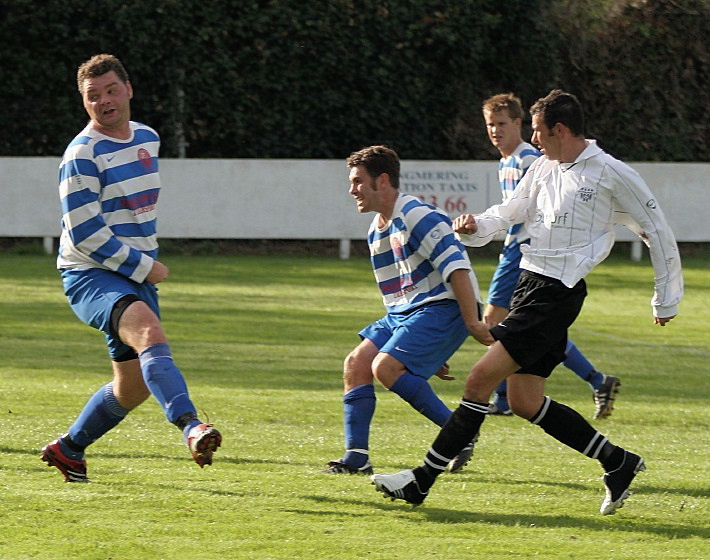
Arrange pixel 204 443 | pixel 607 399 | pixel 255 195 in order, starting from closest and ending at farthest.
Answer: pixel 204 443, pixel 607 399, pixel 255 195

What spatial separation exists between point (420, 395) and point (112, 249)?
1.63 m

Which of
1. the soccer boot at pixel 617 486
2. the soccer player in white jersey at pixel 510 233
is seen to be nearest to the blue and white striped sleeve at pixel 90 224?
the soccer boot at pixel 617 486

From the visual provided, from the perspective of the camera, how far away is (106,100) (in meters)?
5.95

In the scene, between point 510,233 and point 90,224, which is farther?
point 510,233

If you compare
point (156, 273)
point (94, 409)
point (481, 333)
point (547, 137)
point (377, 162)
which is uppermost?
point (547, 137)

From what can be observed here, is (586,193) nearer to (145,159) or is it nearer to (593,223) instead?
(593,223)

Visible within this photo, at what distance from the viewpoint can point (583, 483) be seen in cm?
649

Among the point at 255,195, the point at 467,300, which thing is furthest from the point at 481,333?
the point at 255,195

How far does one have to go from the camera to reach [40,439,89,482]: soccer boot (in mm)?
6094

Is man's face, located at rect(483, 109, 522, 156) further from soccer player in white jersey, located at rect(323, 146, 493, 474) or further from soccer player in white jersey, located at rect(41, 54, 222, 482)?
soccer player in white jersey, located at rect(41, 54, 222, 482)

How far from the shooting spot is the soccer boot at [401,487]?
5.65 m

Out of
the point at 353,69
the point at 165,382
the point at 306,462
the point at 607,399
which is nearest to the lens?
the point at 165,382

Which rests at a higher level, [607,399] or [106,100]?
[106,100]

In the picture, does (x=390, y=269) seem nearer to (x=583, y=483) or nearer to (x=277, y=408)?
(x=583, y=483)
